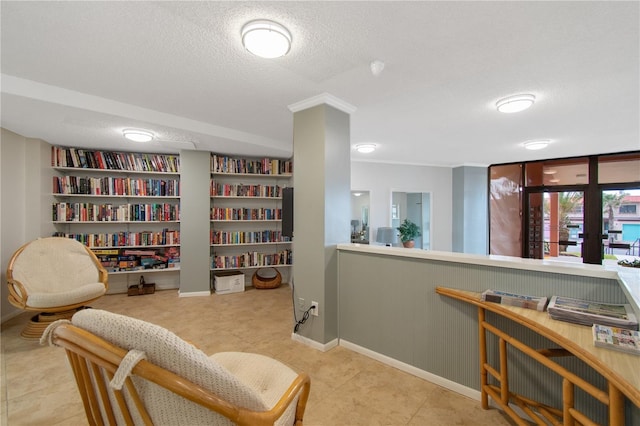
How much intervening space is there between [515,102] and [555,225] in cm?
411

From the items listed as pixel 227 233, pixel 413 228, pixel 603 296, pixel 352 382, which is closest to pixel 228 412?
pixel 352 382

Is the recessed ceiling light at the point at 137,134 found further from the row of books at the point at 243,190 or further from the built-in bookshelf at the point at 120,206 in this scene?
the row of books at the point at 243,190

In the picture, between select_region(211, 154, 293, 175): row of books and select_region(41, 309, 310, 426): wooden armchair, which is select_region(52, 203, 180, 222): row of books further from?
select_region(41, 309, 310, 426): wooden armchair

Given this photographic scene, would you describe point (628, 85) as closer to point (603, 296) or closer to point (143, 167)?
point (603, 296)

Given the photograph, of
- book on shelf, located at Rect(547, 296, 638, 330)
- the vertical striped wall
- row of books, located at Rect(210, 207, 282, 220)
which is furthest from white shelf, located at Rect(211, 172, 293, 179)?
book on shelf, located at Rect(547, 296, 638, 330)

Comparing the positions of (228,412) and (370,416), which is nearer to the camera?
(228,412)

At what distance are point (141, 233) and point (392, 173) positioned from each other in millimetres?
4792

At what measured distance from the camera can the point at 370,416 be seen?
5.53 ft

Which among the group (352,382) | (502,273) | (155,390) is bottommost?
(352,382)

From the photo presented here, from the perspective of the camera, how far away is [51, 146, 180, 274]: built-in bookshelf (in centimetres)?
392

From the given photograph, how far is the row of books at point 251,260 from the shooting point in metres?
4.45

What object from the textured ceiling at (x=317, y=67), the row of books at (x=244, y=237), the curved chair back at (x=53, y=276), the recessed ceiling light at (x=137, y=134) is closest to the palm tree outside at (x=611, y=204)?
the textured ceiling at (x=317, y=67)

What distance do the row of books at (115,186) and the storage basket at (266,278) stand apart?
1.89 m

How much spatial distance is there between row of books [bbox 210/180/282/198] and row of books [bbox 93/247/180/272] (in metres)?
1.20
